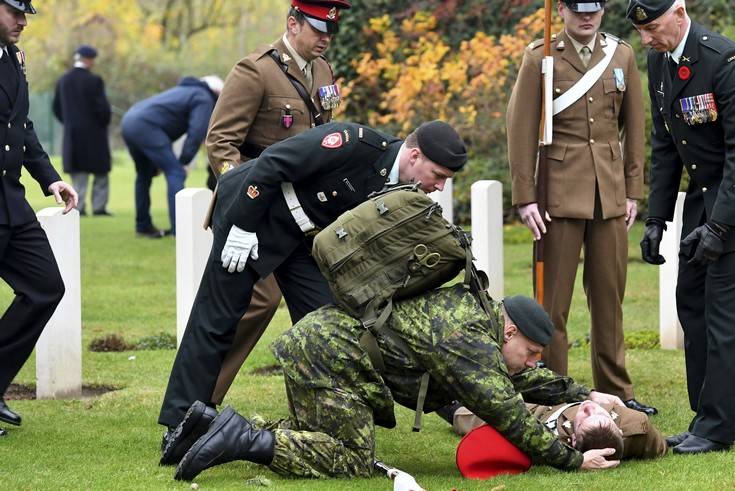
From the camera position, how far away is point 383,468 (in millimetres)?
6098

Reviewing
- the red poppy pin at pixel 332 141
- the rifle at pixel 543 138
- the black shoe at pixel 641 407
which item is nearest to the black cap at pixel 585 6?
the rifle at pixel 543 138

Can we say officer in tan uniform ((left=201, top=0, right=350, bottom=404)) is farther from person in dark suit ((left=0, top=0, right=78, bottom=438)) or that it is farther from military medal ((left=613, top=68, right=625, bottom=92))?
military medal ((left=613, top=68, right=625, bottom=92))

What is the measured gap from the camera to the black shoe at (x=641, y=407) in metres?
7.47

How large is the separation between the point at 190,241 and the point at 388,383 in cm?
268

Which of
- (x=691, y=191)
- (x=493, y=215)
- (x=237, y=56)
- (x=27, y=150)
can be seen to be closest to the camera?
(x=691, y=191)

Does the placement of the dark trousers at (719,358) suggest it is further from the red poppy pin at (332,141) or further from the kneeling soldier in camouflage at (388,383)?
the red poppy pin at (332,141)

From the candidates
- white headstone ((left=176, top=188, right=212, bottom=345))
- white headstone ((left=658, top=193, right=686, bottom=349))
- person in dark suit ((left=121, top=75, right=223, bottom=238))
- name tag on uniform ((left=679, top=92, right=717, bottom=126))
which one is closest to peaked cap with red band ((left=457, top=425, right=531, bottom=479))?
name tag on uniform ((left=679, top=92, right=717, bottom=126))

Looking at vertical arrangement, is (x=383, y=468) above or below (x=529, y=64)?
below

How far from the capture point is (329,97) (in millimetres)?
7480

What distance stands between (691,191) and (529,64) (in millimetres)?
1203

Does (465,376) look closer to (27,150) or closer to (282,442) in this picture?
(282,442)

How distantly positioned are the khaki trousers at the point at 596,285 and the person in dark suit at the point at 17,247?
8.73ft

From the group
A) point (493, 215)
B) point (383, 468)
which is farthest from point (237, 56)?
point (383, 468)

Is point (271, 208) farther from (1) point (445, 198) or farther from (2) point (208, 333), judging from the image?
(1) point (445, 198)
